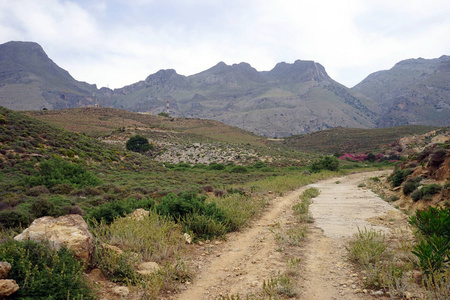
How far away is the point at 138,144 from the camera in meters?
44.4

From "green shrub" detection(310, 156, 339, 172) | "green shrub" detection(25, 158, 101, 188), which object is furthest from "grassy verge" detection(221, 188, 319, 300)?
"green shrub" detection(310, 156, 339, 172)

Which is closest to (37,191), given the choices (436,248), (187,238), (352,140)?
(187,238)

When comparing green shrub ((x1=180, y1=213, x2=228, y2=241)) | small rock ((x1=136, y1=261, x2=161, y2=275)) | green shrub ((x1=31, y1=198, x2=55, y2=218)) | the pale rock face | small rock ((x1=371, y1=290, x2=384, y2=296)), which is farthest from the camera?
green shrub ((x1=31, y1=198, x2=55, y2=218))

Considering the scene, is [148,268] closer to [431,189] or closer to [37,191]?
[431,189]

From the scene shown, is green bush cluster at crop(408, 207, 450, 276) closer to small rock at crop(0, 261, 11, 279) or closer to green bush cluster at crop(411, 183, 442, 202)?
small rock at crop(0, 261, 11, 279)

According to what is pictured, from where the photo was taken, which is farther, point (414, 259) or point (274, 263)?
point (274, 263)

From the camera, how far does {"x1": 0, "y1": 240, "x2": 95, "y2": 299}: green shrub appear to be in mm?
3137

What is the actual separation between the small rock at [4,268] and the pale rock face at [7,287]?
213 millimetres

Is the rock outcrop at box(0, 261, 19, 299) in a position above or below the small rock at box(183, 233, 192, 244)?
above

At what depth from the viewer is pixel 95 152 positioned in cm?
2670

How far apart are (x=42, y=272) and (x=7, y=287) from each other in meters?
0.40

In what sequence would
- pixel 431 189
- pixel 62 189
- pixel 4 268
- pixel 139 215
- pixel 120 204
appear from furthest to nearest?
pixel 62 189
pixel 431 189
pixel 120 204
pixel 139 215
pixel 4 268

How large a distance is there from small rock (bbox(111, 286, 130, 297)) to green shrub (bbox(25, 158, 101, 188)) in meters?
12.6

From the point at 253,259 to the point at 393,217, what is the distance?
5739 millimetres
